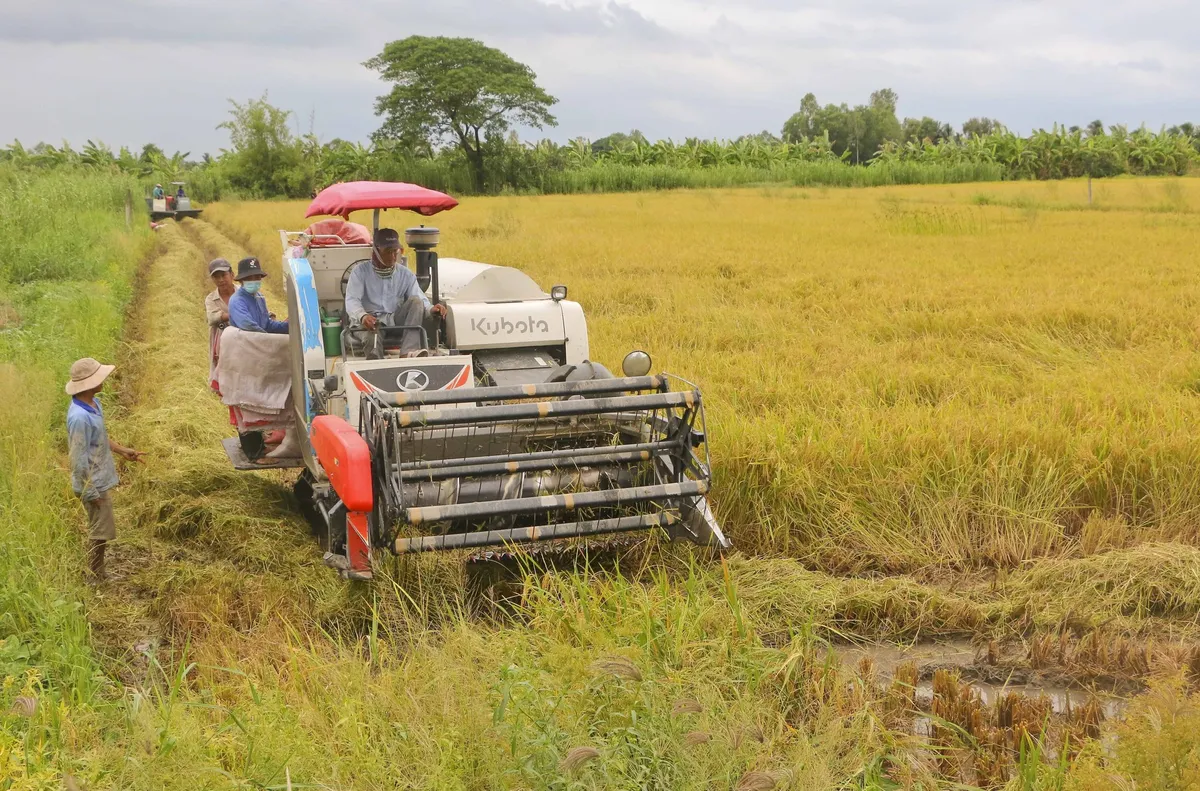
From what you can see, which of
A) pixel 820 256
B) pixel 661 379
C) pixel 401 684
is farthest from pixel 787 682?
pixel 820 256

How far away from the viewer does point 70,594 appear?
439 centimetres

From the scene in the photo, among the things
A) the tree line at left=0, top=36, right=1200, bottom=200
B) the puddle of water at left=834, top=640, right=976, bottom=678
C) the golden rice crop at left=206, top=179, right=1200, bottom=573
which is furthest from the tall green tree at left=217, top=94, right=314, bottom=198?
the puddle of water at left=834, top=640, right=976, bottom=678

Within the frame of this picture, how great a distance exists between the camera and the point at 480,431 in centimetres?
489

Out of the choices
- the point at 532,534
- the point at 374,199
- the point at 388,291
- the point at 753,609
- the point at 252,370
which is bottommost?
the point at 753,609

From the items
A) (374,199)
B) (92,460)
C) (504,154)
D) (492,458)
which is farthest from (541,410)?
(504,154)

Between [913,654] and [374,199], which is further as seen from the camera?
[374,199]

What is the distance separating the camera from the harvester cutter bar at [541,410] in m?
4.31

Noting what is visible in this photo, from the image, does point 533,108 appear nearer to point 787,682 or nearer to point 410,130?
point 410,130

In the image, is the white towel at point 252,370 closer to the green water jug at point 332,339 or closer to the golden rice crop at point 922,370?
the green water jug at point 332,339

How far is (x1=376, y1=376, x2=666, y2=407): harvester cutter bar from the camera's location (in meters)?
4.41

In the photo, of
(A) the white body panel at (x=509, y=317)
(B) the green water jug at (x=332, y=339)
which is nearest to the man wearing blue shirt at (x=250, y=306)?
(A) the white body panel at (x=509, y=317)

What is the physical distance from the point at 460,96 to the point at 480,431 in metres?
39.8

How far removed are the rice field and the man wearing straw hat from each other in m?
0.15

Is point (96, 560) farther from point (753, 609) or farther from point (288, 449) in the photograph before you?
point (753, 609)
